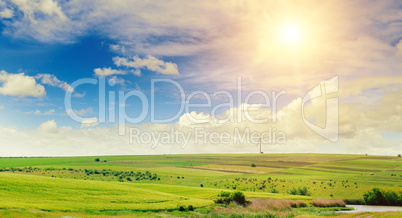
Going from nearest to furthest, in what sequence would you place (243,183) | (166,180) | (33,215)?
(33,215) → (243,183) → (166,180)

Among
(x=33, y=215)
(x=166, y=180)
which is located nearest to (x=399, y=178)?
(x=166, y=180)

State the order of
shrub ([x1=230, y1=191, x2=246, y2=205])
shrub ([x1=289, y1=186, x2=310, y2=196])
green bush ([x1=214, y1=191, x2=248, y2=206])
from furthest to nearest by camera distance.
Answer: shrub ([x1=289, y1=186, x2=310, y2=196]) < shrub ([x1=230, y1=191, x2=246, y2=205]) < green bush ([x1=214, y1=191, x2=248, y2=206])

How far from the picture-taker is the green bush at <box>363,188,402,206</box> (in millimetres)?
90000

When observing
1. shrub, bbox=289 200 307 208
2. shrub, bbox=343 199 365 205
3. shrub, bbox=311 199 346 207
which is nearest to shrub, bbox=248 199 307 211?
shrub, bbox=289 200 307 208

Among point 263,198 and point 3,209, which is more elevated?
point 3,209

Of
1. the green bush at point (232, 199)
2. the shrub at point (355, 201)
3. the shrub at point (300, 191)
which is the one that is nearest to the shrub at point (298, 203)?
the green bush at point (232, 199)

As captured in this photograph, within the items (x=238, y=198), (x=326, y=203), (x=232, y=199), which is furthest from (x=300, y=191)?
(x=232, y=199)

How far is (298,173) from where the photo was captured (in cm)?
14825

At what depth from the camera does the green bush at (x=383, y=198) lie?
295 ft

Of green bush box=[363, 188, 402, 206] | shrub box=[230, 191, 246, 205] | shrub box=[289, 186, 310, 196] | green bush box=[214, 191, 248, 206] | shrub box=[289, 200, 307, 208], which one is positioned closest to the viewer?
green bush box=[214, 191, 248, 206]

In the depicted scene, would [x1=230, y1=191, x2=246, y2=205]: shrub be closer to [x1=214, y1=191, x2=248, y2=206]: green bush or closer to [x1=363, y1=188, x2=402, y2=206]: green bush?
[x1=214, y1=191, x2=248, y2=206]: green bush

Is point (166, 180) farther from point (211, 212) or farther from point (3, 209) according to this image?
point (3, 209)

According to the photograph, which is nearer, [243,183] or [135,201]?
[135,201]

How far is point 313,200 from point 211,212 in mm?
36323
